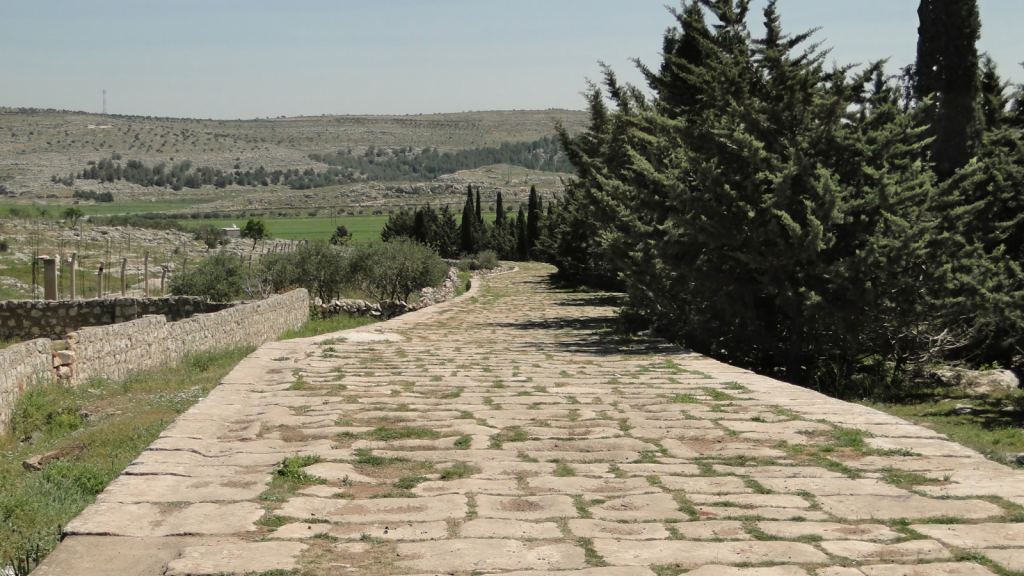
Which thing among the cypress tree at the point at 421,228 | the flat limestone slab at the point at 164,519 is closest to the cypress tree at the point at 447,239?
the cypress tree at the point at 421,228

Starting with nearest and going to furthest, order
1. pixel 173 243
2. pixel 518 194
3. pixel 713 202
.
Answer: pixel 713 202 → pixel 173 243 → pixel 518 194

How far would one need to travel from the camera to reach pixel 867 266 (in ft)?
33.0

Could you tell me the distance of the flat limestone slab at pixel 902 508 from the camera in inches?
164

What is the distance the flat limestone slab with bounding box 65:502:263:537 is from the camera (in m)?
3.85

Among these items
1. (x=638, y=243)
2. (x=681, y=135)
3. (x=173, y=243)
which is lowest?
(x=173, y=243)

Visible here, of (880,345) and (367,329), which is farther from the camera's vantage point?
(367,329)

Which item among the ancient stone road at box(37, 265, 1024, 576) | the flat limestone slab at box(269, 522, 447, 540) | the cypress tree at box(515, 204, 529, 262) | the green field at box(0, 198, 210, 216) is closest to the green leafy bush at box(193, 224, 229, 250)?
the cypress tree at box(515, 204, 529, 262)

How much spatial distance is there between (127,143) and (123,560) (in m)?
132

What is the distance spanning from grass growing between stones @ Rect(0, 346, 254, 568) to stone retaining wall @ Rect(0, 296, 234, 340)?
5932 mm

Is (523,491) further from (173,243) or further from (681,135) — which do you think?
(173,243)

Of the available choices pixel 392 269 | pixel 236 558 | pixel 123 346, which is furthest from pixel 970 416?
pixel 392 269

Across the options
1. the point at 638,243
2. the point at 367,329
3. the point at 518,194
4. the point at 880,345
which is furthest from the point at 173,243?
the point at 518,194

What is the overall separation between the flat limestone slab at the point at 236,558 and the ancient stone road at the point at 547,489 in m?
0.01

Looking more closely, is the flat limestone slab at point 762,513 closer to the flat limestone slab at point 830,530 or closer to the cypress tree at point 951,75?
the flat limestone slab at point 830,530
